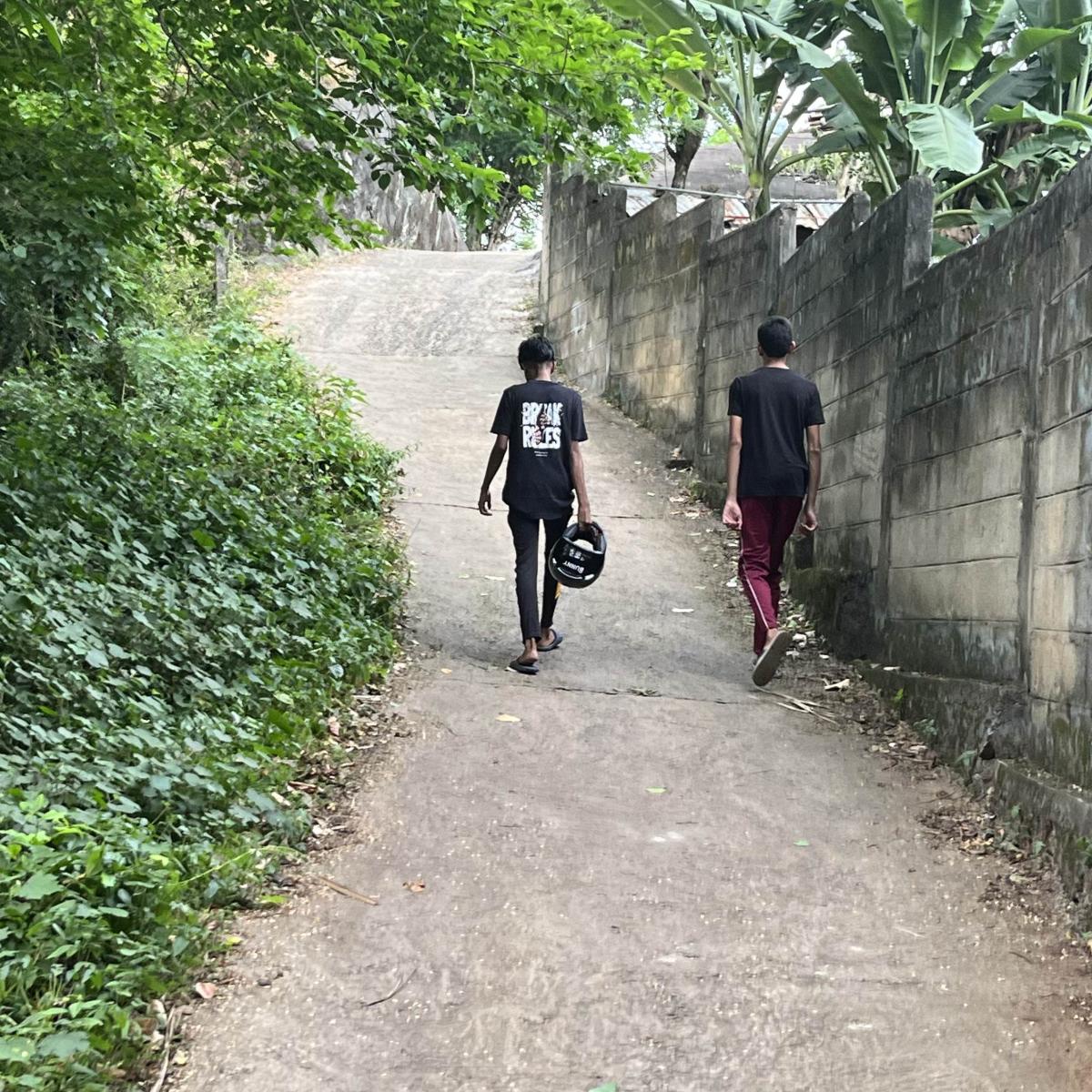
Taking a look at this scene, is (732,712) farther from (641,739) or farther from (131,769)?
(131,769)

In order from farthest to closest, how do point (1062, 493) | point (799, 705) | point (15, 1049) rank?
point (799, 705) < point (1062, 493) < point (15, 1049)

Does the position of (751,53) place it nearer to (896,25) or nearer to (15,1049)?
(896,25)

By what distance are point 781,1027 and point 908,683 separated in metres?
3.24

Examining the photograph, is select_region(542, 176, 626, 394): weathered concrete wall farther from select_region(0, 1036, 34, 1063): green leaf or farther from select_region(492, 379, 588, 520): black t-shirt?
select_region(0, 1036, 34, 1063): green leaf

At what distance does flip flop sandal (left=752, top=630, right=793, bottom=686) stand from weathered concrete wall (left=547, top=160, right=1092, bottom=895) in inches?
21.5

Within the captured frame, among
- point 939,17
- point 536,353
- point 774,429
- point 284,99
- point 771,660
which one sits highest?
point 939,17

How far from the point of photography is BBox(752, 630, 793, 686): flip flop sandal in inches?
277

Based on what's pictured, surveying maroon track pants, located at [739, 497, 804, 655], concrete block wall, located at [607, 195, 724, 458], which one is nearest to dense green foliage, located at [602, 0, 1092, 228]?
concrete block wall, located at [607, 195, 724, 458]

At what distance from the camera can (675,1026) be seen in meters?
3.60

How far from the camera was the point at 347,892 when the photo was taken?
14.4 feet

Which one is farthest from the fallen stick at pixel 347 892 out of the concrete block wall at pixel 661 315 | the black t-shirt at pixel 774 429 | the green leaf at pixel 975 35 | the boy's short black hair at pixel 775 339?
the green leaf at pixel 975 35

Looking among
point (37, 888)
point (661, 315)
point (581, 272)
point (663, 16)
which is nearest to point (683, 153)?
point (581, 272)

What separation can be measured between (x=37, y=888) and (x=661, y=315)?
1061 centimetres

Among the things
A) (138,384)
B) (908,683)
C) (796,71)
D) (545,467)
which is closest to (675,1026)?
(908,683)
